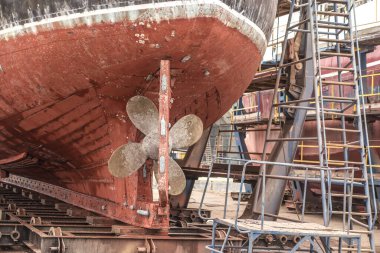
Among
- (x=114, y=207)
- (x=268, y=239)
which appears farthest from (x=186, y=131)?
(x=268, y=239)

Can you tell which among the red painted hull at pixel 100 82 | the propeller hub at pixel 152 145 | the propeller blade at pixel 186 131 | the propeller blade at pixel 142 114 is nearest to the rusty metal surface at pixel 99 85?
the red painted hull at pixel 100 82

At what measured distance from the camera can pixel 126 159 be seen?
598 centimetres

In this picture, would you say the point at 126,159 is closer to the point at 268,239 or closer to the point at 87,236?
the point at 87,236

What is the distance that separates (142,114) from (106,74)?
26.2 inches

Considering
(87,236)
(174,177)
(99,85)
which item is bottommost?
(87,236)

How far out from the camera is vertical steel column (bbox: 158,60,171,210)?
556cm

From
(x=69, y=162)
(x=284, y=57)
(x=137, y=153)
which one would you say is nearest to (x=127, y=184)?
(x=137, y=153)

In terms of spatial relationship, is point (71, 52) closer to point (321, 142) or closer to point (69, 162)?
point (69, 162)

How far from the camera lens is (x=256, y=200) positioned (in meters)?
7.63

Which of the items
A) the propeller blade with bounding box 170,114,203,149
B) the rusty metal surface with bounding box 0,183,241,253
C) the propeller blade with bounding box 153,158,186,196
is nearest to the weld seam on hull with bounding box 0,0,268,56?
the propeller blade with bounding box 170,114,203,149

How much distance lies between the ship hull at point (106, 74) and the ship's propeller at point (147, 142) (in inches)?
9.7

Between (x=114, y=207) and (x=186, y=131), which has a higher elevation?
(x=186, y=131)

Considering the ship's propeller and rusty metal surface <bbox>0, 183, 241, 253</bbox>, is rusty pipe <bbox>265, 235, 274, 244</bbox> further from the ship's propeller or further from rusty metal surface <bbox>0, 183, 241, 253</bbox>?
the ship's propeller

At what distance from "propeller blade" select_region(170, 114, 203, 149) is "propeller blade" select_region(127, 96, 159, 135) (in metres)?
0.27
